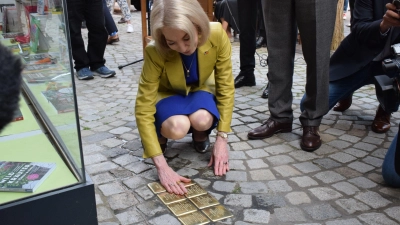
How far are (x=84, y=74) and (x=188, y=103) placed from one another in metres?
2.48

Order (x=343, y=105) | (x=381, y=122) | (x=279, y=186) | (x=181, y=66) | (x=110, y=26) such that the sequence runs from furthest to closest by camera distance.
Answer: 1. (x=110, y=26)
2. (x=343, y=105)
3. (x=381, y=122)
4. (x=181, y=66)
5. (x=279, y=186)

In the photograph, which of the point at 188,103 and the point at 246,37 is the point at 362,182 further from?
the point at 246,37

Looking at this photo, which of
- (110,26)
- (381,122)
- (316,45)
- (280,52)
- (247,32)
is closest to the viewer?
(316,45)

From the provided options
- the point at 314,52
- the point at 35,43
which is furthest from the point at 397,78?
the point at 35,43

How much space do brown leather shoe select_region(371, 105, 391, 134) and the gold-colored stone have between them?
5.37ft

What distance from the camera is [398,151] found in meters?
1.96

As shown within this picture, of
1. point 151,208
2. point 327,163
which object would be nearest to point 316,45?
point 327,163

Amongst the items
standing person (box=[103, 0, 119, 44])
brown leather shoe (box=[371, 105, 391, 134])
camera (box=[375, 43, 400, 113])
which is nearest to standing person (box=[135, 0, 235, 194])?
camera (box=[375, 43, 400, 113])

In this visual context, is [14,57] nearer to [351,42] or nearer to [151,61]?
[151,61]

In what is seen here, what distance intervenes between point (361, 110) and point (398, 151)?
1640 mm

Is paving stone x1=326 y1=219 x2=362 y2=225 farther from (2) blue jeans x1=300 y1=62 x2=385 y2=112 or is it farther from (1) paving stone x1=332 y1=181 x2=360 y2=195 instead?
(2) blue jeans x1=300 y1=62 x2=385 y2=112

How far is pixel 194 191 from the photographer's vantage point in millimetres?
2283

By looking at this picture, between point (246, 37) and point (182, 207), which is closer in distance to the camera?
point (182, 207)

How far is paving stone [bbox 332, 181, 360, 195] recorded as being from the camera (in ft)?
7.47
